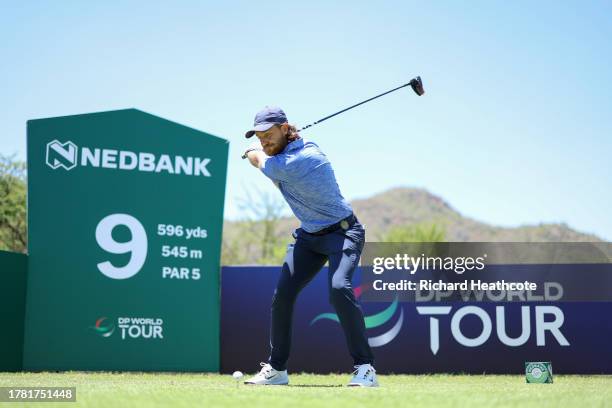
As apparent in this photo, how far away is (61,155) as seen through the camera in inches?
331

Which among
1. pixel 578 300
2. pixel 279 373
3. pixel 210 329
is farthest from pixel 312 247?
pixel 578 300

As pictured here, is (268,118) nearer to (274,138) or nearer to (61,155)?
(274,138)

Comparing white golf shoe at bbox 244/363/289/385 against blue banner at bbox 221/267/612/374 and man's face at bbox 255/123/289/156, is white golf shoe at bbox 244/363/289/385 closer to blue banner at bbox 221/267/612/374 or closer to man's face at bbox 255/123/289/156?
man's face at bbox 255/123/289/156

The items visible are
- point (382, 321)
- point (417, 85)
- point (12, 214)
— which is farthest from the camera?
point (12, 214)

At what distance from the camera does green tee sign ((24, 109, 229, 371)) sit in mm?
8195

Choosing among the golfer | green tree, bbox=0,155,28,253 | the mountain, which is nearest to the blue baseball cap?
the golfer

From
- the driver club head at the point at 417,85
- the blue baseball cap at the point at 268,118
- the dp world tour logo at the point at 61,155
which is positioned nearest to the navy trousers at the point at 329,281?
the blue baseball cap at the point at 268,118

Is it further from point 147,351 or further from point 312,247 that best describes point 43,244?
point 312,247

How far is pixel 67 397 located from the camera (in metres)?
4.31

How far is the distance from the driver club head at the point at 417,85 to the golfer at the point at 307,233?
1.49 metres

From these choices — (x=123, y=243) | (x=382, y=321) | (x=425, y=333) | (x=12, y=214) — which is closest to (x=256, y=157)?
(x=123, y=243)

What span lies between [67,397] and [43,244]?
13.8ft

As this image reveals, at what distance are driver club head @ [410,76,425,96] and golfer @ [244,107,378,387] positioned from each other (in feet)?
4.89

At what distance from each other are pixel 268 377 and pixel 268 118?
6.25 feet
